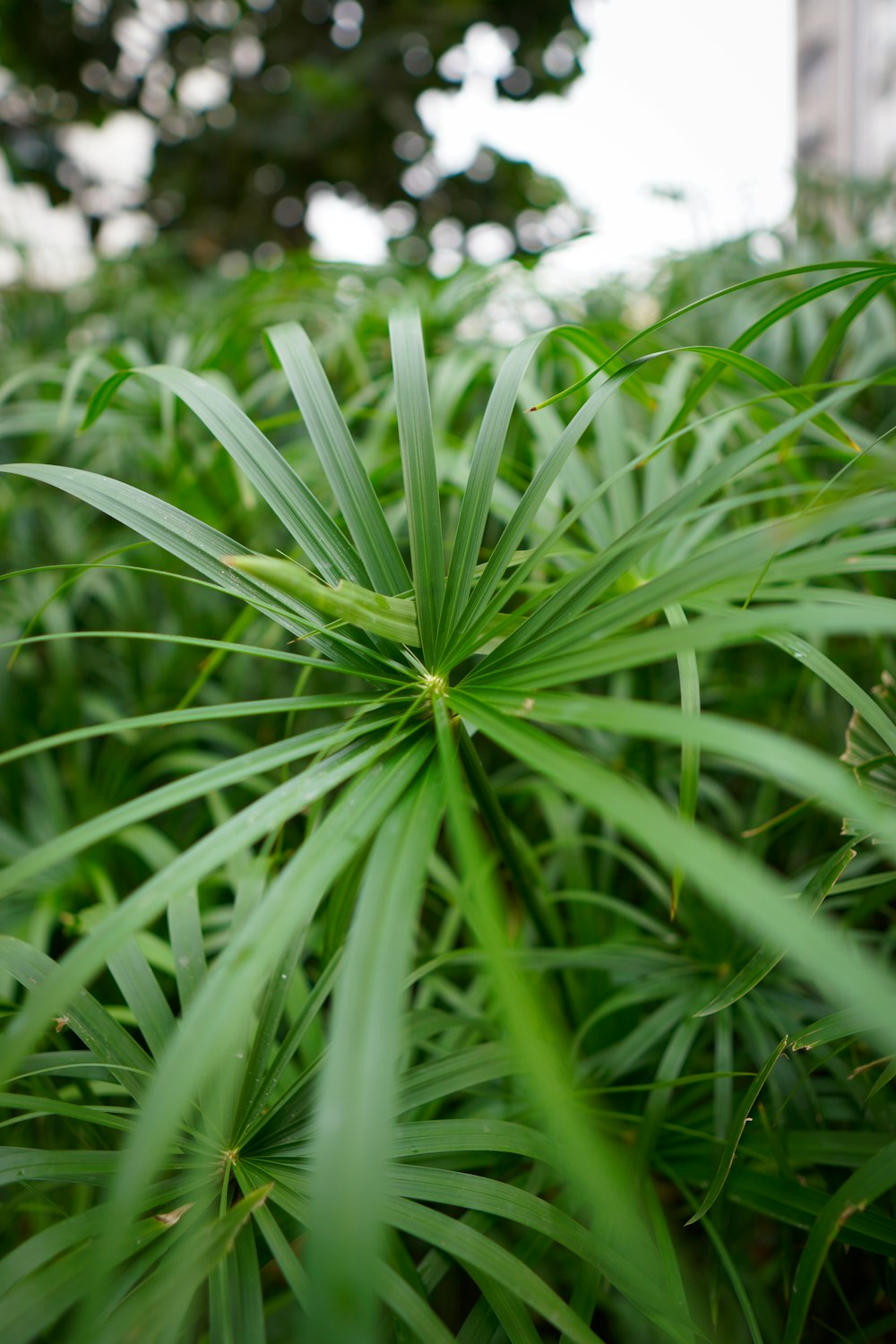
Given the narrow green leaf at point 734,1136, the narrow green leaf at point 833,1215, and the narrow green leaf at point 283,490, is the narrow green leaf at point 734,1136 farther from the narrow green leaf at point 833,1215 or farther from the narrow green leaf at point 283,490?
the narrow green leaf at point 283,490

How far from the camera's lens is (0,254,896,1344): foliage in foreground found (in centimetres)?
28

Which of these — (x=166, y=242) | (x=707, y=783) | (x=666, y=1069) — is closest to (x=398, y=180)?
(x=166, y=242)

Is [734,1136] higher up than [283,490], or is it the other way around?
[283,490]

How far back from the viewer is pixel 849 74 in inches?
458

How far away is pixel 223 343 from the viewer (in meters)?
0.89

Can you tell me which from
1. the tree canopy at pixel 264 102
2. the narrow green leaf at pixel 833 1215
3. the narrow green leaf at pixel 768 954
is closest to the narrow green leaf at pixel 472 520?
the narrow green leaf at pixel 768 954

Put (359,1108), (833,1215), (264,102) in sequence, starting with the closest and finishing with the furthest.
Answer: (359,1108), (833,1215), (264,102)

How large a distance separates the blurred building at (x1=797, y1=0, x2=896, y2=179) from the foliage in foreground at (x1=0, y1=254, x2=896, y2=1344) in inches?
429

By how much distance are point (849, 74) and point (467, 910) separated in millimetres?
15641

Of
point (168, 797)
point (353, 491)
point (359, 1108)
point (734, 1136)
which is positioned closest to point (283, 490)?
Result: point (353, 491)

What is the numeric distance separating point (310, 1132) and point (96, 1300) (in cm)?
19

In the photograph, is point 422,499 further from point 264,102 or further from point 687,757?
point 264,102

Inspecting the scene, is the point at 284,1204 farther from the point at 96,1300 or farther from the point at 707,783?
the point at 707,783

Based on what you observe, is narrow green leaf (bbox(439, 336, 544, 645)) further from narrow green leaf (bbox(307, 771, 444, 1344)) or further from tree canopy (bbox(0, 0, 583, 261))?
tree canopy (bbox(0, 0, 583, 261))
